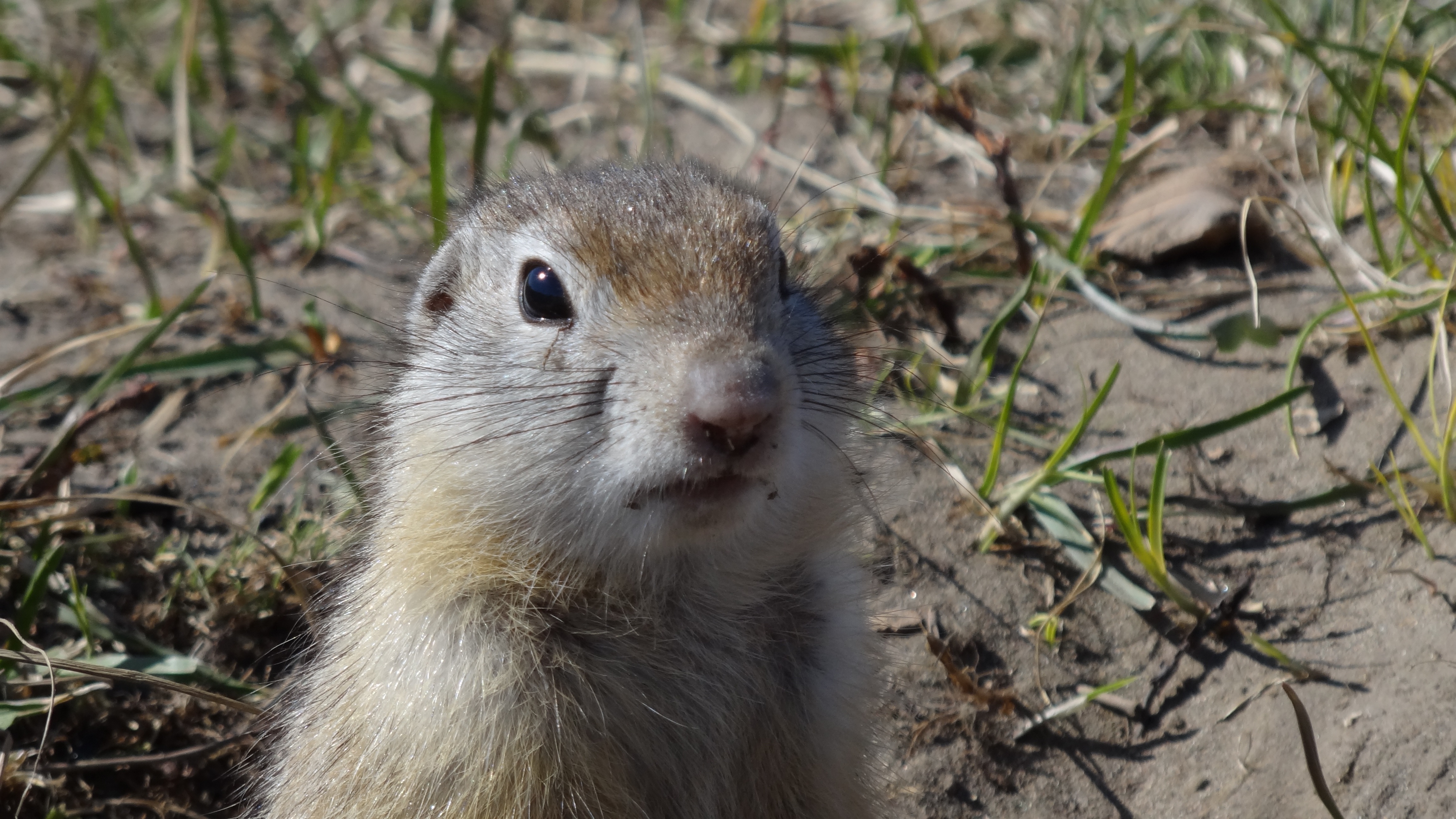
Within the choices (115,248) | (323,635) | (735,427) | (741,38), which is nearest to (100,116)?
(115,248)

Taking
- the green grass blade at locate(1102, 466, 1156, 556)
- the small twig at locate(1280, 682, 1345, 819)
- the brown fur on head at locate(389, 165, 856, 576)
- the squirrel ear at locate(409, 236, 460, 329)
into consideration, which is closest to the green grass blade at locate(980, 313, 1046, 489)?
the green grass blade at locate(1102, 466, 1156, 556)

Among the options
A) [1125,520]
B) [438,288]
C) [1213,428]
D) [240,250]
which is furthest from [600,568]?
[240,250]

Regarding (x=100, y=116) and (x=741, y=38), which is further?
(x=741, y=38)

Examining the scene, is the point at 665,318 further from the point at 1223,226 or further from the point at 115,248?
the point at 115,248

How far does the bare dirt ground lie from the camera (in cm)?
357

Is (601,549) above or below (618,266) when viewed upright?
below

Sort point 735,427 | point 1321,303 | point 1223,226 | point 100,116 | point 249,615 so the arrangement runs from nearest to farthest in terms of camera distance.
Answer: point 735,427 < point 249,615 < point 1321,303 < point 1223,226 < point 100,116

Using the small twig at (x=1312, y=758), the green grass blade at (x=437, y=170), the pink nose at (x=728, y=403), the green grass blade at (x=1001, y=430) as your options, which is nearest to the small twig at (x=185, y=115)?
the green grass blade at (x=437, y=170)

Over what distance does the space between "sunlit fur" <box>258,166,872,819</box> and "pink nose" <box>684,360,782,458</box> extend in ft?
0.13

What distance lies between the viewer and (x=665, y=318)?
2.80 meters

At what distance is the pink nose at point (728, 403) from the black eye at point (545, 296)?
59cm

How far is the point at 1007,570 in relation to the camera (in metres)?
4.26

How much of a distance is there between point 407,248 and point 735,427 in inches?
155

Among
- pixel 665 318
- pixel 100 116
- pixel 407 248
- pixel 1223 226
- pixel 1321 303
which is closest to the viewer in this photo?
pixel 665 318
